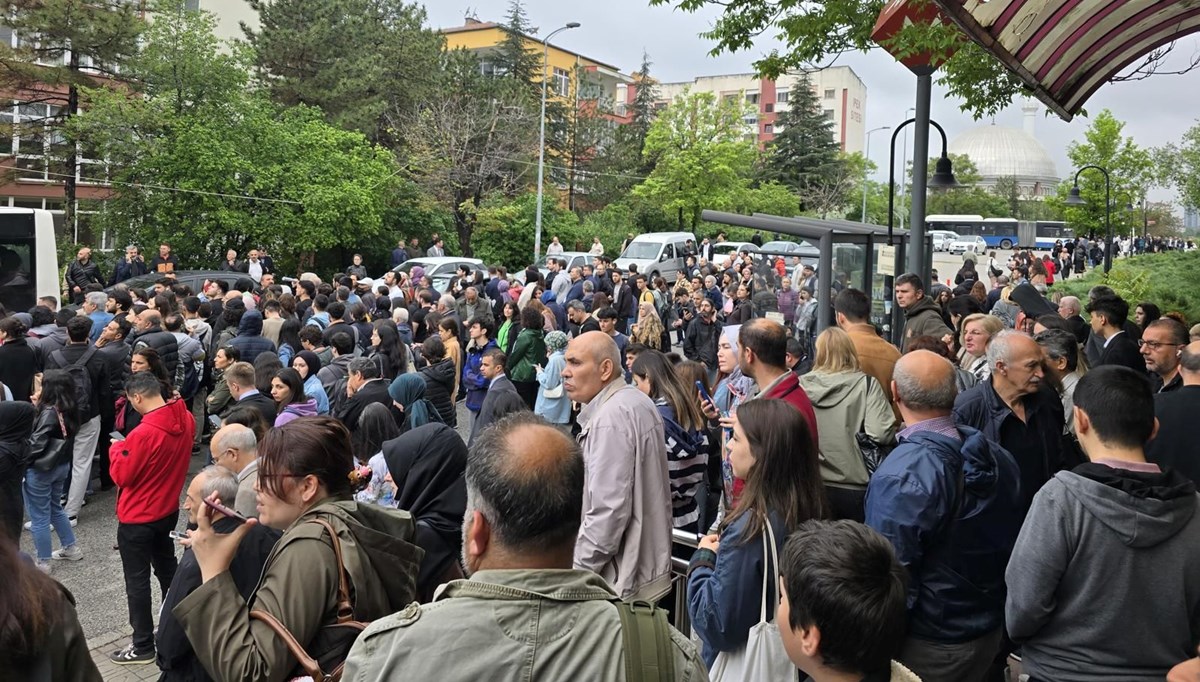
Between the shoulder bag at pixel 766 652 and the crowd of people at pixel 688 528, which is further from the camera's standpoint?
the shoulder bag at pixel 766 652

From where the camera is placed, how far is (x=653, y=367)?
20.3ft

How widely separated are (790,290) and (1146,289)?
683 centimetres

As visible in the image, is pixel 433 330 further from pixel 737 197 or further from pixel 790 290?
pixel 737 197

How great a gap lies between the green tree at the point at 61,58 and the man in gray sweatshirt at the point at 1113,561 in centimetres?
3005

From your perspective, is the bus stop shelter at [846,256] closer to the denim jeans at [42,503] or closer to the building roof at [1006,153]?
the denim jeans at [42,503]

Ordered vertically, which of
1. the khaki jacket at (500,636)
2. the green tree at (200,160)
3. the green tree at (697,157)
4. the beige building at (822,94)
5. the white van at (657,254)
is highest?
the beige building at (822,94)

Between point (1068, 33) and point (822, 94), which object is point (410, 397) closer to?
point (1068, 33)

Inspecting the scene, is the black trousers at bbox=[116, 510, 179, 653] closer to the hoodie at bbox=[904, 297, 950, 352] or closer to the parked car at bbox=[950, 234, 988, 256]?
the hoodie at bbox=[904, 297, 950, 352]

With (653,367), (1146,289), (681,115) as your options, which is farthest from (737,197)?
(653,367)

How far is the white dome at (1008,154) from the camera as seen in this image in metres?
155

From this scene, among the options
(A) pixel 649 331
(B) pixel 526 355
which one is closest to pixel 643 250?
(A) pixel 649 331

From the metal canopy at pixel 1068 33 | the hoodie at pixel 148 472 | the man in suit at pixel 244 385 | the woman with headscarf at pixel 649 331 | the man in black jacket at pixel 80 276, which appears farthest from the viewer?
the man in black jacket at pixel 80 276

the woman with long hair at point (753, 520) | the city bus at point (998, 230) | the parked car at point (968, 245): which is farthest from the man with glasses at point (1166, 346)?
the city bus at point (998, 230)

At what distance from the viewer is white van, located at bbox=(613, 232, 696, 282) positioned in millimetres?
31078
